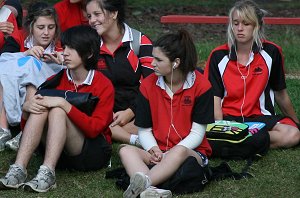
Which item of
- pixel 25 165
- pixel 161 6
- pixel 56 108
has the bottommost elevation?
pixel 161 6

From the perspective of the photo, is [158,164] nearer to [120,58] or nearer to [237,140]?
[237,140]

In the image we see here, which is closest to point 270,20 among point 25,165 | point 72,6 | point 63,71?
point 72,6

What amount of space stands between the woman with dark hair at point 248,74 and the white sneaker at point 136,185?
159 centimetres

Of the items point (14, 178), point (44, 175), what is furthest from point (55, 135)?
point (14, 178)

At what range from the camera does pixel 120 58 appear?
7.04 metres

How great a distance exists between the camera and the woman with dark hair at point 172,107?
5805 mm

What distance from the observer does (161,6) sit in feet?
48.9

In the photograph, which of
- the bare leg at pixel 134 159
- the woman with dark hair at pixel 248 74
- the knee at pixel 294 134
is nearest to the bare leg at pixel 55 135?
the bare leg at pixel 134 159

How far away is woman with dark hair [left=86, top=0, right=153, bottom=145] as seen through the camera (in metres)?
6.96

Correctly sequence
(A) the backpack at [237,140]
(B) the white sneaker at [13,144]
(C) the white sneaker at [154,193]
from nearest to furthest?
(C) the white sneaker at [154,193], (A) the backpack at [237,140], (B) the white sneaker at [13,144]

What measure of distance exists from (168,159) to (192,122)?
46 cm

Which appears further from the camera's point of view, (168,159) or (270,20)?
(270,20)

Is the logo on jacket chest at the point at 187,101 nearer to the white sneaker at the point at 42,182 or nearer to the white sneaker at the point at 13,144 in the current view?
the white sneaker at the point at 42,182

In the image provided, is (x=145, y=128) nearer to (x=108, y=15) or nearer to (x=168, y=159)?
(x=168, y=159)
